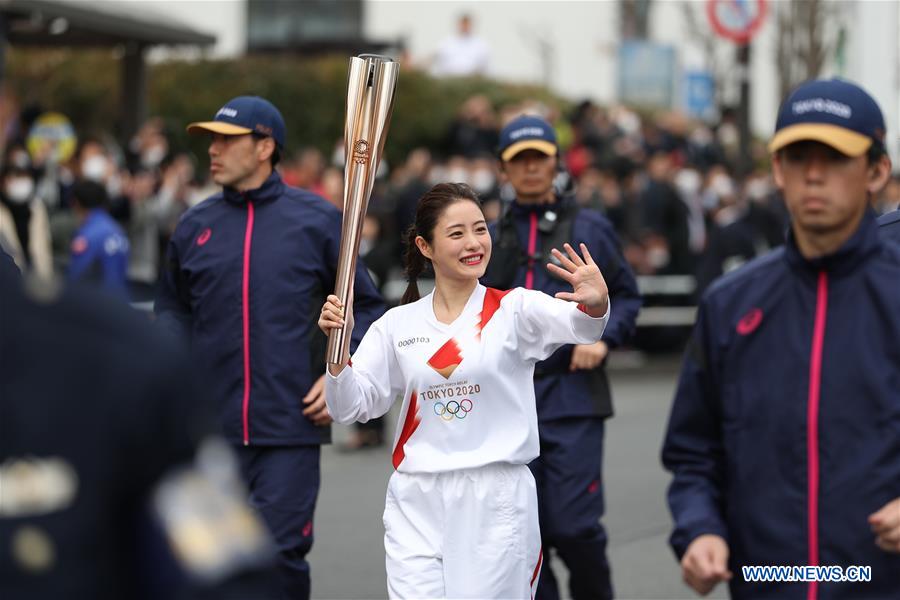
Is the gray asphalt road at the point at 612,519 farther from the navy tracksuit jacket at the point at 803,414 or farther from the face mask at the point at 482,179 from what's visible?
the face mask at the point at 482,179

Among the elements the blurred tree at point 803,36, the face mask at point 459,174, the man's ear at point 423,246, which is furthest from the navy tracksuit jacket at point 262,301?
the blurred tree at point 803,36

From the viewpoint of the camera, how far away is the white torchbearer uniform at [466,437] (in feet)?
17.2

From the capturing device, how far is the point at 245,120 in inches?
269

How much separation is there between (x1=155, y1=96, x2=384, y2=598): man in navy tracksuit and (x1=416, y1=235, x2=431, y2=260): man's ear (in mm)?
938

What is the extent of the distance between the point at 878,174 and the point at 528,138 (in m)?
3.42

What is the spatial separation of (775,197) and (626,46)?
44.9ft

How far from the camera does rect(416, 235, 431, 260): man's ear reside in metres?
5.79

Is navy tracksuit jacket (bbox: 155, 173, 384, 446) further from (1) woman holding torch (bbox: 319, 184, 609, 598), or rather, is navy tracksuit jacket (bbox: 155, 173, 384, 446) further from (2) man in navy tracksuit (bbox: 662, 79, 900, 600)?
(2) man in navy tracksuit (bbox: 662, 79, 900, 600)

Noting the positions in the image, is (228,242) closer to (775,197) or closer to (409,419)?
(409,419)

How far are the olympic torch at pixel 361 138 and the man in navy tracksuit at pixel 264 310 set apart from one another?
976mm

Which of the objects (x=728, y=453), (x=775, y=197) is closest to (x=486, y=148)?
(x=775, y=197)

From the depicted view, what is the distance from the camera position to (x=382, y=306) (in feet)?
22.6

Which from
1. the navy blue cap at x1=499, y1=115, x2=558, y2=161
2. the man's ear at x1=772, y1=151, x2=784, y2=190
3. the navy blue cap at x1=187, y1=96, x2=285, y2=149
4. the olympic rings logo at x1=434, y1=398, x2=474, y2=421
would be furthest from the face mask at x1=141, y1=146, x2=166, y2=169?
the man's ear at x1=772, y1=151, x2=784, y2=190

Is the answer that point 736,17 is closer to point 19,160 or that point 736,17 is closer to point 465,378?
point 19,160
